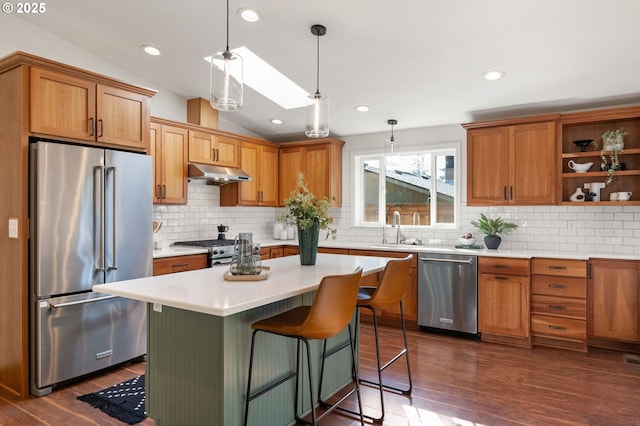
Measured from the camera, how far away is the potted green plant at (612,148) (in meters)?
3.92

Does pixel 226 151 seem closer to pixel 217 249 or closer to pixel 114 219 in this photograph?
pixel 217 249

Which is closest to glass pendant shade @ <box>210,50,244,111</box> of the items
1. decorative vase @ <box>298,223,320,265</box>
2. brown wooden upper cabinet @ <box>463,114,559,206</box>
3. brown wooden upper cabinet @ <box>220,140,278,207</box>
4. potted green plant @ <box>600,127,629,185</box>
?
decorative vase @ <box>298,223,320,265</box>

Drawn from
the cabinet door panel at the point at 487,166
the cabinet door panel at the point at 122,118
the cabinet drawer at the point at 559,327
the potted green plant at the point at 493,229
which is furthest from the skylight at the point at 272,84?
the cabinet drawer at the point at 559,327

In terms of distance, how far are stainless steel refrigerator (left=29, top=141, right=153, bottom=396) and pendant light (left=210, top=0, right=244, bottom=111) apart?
4.74ft

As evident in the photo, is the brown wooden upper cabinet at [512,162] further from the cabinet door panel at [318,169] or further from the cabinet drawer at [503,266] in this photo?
the cabinet door panel at [318,169]

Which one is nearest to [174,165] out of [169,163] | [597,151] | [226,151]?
[169,163]

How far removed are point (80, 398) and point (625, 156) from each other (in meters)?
5.24

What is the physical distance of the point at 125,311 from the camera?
3.37 meters

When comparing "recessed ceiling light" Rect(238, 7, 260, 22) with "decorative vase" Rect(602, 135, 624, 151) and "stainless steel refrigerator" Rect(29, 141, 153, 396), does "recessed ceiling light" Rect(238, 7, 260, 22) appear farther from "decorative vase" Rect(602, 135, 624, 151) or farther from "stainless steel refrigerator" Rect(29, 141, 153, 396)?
"decorative vase" Rect(602, 135, 624, 151)

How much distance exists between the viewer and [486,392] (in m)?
2.93

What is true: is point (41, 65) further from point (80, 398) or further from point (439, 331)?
point (439, 331)

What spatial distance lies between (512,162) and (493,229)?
75cm

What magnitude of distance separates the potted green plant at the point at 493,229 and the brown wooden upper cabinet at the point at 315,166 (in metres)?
1.87

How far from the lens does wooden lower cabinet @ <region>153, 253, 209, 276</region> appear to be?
3806 millimetres
